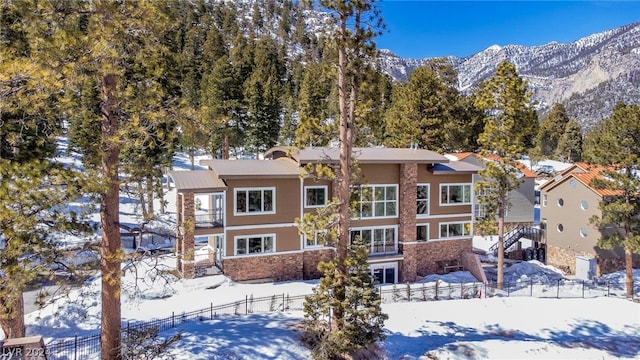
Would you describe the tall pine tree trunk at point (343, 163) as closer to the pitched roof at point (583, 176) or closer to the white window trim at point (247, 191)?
the white window trim at point (247, 191)

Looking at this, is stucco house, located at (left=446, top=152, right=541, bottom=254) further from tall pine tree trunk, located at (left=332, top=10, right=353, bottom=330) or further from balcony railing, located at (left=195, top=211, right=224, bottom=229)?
tall pine tree trunk, located at (left=332, top=10, right=353, bottom=330)

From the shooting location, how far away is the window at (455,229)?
23625 millimetres

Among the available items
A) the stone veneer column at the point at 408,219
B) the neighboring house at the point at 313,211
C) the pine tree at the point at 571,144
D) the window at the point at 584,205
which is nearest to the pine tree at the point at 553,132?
the pine tree at the point at 571,144

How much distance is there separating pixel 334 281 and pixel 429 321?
6.17 metres

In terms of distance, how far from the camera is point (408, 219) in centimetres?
2230

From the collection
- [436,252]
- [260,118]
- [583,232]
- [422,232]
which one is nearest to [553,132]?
[583,232]

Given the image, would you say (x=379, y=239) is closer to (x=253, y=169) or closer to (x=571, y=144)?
(x=253, y=169)

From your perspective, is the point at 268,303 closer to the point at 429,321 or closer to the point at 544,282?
the point at 429,321

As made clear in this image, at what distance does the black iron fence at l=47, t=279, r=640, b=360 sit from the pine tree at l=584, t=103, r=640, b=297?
239 centimetres

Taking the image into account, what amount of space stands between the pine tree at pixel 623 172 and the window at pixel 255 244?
54.1ft

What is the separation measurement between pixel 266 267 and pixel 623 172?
18.9 meters

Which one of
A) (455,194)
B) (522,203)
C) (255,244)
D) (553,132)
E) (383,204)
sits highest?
(553,132)

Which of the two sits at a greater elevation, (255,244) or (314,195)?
(314,195)

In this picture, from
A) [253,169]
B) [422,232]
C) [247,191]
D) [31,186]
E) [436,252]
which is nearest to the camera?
[31,186]
